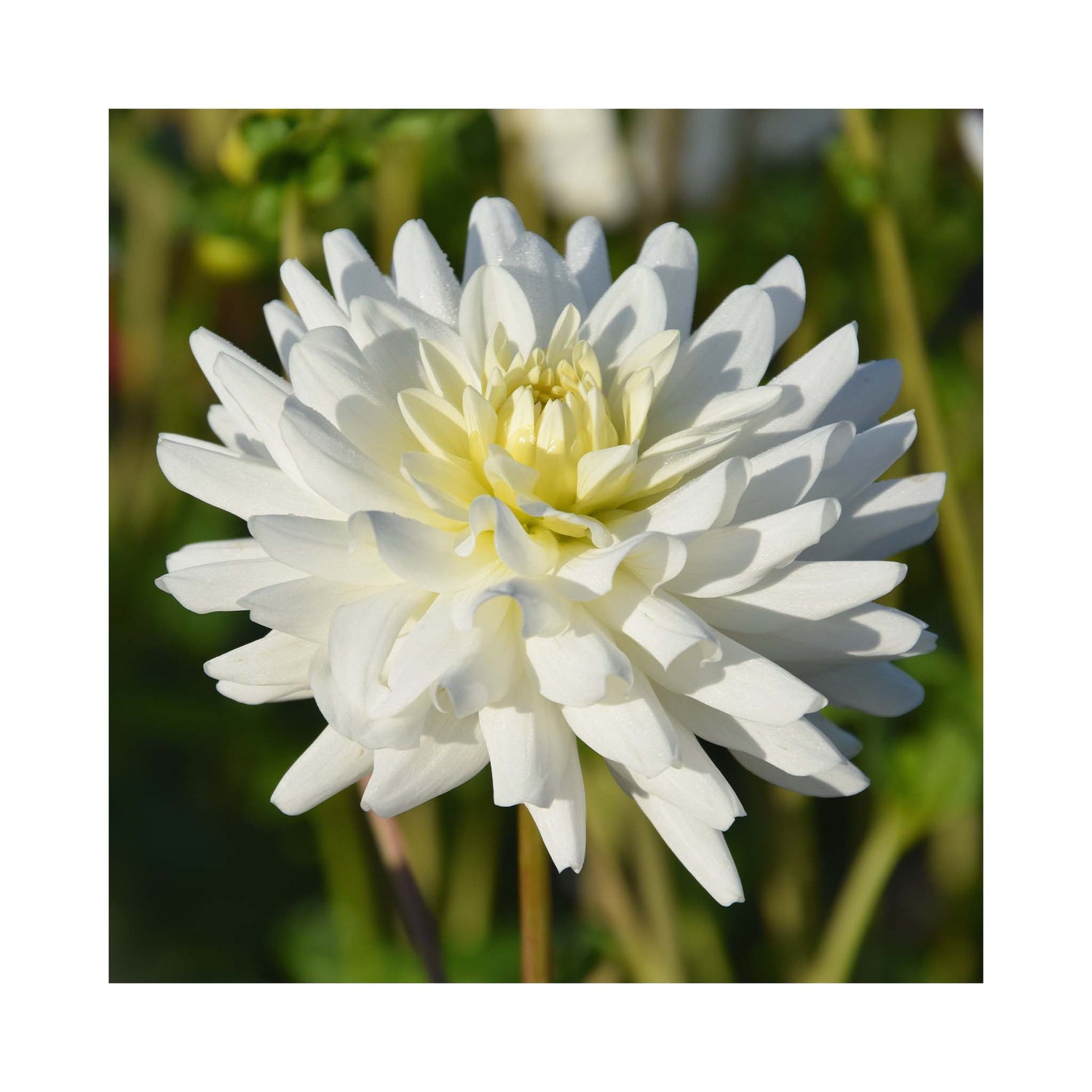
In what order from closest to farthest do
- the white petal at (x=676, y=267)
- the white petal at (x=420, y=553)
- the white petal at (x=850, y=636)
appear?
the white petal at (x=420, y=553) < the white petal at (x=850, y=636) < the white petal at (x=676, y=267)

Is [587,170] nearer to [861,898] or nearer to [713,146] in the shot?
[713,146]

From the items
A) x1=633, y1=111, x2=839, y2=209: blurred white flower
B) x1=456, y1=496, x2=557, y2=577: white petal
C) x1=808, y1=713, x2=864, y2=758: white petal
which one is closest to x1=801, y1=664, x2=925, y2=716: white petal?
x1=808, y1=713, x2=864, y2=758: white petal

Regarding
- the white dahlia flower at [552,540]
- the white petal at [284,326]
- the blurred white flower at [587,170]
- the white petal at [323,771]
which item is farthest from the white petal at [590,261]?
the blurred white flower at [587,170]

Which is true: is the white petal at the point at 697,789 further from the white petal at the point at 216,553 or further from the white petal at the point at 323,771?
the white petal at the point at 216,553

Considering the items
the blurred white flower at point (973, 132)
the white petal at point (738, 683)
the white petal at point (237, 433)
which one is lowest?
the white petal at point (738, 683)

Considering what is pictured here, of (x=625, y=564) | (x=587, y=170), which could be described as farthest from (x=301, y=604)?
(x=587, y=170)

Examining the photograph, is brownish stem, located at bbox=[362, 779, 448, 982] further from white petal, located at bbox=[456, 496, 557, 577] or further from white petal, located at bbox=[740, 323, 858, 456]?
white petal, located at bbox=[740, 323, 858, 456]

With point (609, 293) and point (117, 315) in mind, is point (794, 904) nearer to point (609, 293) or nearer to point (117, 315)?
point (609, 293)
